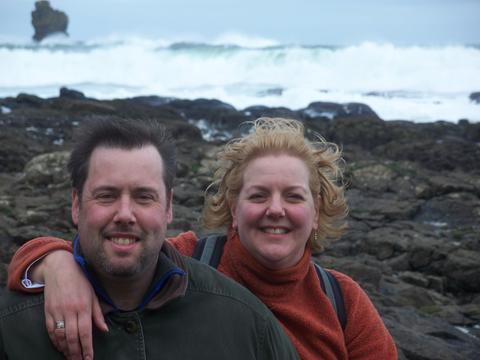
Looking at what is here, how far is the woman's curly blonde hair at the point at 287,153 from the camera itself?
3262 millimetres

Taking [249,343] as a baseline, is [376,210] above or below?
below

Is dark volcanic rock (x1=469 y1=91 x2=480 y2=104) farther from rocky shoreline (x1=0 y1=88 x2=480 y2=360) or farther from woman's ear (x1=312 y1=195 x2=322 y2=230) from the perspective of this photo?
woman's ear (x1=312 y1=195 x2=322 y2=230)

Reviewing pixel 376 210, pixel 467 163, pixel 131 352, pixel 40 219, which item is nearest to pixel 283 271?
pixel 131 352

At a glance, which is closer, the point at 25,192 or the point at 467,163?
the point at 25,192

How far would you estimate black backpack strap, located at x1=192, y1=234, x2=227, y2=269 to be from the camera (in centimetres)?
325

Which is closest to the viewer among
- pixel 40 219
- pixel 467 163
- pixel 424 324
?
pixel 424 324

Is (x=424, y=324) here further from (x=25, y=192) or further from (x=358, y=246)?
(x=25, y=192)

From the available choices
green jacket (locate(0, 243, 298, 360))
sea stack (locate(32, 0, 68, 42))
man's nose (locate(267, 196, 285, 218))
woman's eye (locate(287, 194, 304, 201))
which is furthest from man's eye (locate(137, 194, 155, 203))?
sea stack (locate(32, 0, 68, 42))

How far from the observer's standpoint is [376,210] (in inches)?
496

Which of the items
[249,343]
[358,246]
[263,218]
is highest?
[263,218]

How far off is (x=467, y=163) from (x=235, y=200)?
15.2 meters

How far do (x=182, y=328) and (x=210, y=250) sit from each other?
96 centimetres

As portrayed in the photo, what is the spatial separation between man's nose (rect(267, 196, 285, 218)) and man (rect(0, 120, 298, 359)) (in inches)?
23.2

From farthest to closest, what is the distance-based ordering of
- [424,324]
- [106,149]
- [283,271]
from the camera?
[424,324] < [283,271] < [106,149]
